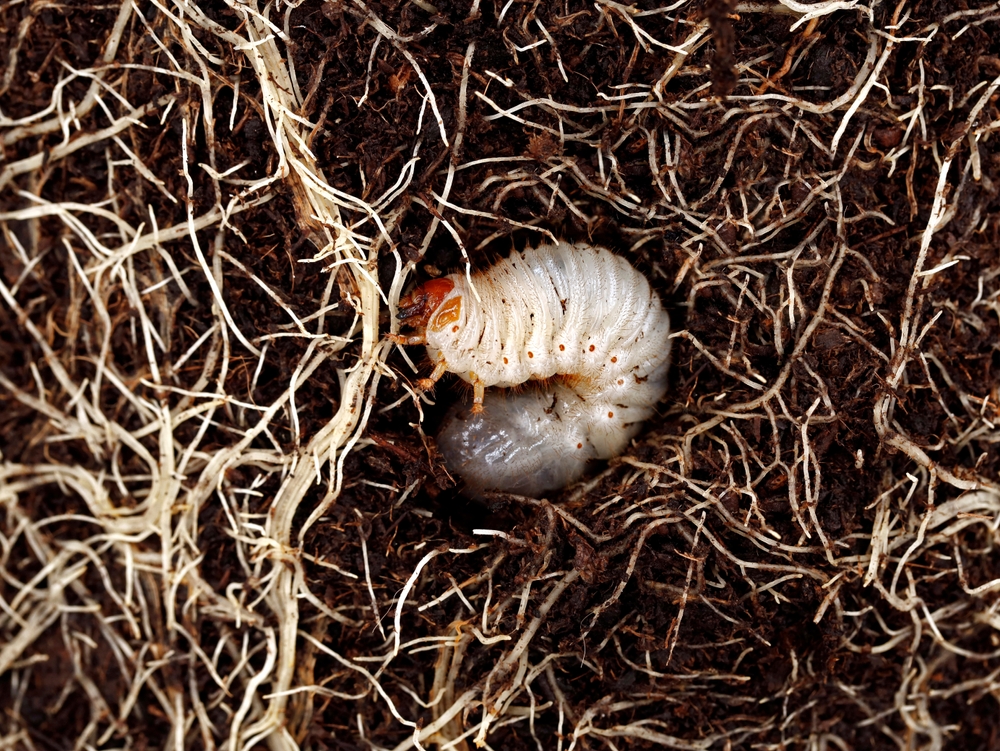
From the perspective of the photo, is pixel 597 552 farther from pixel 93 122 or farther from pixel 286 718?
pixel 93 122

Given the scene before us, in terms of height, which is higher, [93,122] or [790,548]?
[93,122]

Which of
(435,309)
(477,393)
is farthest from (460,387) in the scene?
(435,309)

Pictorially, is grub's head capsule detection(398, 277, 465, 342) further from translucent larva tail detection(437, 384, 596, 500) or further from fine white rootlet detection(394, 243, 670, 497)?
translucent larva tail detection(437, 384, 596, 500)

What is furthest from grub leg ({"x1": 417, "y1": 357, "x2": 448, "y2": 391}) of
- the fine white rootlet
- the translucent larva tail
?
the translucent larva tail

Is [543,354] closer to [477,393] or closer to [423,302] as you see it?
[477,393]

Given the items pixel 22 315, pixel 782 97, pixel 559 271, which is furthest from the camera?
pixel 22 315

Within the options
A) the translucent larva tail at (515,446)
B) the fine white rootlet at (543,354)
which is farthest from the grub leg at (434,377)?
the translucent larva tail at (515,446)

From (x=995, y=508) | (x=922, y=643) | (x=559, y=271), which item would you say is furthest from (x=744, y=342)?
(x=922, y=643)
